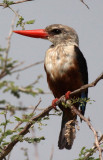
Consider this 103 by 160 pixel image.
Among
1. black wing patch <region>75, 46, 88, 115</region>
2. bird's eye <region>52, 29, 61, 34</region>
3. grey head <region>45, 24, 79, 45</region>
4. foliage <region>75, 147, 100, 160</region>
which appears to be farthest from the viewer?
bird's eye <region>52, 29, 61, 34</region>

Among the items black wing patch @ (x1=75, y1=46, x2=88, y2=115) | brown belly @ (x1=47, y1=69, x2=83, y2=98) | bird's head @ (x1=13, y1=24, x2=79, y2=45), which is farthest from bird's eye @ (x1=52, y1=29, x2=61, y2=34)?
brown belly @ (x1=47, y1=69, x2=83, y2=98)

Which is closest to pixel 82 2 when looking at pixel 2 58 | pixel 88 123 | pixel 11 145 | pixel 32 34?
A: pixel 2 58

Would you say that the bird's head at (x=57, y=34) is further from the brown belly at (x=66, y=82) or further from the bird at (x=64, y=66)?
the brown belly at (x=66, y=82)

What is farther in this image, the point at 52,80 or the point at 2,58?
the point at 52,80

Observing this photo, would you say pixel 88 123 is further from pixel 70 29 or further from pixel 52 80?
pixel 70 29

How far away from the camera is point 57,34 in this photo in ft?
17.4

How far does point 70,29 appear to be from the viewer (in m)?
5.31

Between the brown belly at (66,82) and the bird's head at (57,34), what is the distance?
28.8 inches

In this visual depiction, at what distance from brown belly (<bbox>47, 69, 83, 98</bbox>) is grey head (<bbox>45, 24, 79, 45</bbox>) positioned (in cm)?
71

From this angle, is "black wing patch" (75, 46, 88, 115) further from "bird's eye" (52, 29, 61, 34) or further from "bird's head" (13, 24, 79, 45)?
"bird's eye" (52, 29, 61, 34)

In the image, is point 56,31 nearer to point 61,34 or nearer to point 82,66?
point 61,34

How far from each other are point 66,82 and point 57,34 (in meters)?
1.08

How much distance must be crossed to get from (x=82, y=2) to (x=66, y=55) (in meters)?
1.64

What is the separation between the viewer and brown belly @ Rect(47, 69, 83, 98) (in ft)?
14.9
